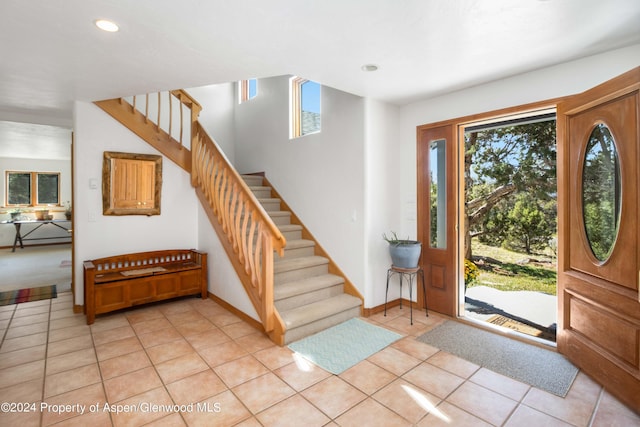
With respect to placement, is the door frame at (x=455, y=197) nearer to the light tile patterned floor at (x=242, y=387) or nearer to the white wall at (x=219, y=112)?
the light tile patterned floor at (x=242, y=387)

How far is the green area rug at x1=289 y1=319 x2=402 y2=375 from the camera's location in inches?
108

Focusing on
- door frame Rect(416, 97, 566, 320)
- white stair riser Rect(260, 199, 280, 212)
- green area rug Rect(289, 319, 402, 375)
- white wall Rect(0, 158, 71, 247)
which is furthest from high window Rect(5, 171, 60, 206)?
door frame Rect(416, 97, 566, 320)

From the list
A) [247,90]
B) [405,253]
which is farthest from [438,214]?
[247,90]

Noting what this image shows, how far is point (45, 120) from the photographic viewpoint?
446 centimetres

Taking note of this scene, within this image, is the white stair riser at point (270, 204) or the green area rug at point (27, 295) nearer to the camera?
the green area rug at point (27, 295)

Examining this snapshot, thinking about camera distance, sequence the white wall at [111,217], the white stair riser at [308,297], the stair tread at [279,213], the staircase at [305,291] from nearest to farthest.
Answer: the staircase at [305,291]
the white stair riser at [308,297]
the white wall at [111,217]
the stair tread at [279,213]

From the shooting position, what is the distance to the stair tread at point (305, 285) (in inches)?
136

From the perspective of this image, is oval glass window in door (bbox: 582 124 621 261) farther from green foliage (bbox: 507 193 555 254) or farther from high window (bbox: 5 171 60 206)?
high window (bbox: 5 171 60 206)

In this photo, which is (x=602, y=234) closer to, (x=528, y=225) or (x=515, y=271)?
(x=528, y=225)

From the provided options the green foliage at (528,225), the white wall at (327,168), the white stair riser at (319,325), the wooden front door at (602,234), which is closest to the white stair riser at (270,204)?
the white wall at (327,168)

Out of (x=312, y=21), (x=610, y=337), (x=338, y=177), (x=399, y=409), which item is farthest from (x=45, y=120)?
(x=610, y=337)

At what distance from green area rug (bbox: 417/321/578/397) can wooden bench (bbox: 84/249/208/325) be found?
301 cm

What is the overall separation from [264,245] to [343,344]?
1.24 metres

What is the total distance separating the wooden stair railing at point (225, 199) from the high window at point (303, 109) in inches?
55.3
